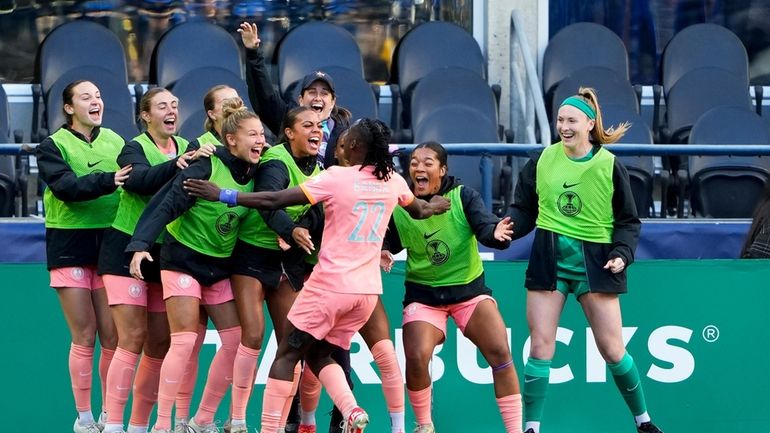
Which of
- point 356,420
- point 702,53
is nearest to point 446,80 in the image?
point 702,53

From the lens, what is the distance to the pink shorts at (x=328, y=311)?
7.61 metres

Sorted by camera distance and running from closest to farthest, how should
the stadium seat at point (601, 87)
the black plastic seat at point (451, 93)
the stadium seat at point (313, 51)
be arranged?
the black plastic seat at point (451, 93) < the stadium seat at point (601, 87) < the stadium seat at point (313, 51)

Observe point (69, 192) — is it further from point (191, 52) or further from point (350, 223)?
point (191, 52)

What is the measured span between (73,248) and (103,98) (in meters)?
3.30

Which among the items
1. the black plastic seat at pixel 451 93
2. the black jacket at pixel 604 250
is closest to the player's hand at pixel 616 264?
the black jacket at pixel 604 250

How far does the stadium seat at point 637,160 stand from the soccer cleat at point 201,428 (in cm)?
372

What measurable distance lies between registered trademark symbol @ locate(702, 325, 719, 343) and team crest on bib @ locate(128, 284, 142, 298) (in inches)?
140

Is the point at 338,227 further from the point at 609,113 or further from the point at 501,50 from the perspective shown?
the point at 501,50

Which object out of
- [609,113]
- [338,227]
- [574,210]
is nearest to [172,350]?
[338,227]

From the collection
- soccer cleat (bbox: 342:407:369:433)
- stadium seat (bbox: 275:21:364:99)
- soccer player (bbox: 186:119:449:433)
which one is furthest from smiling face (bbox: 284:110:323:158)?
stadium seat (bbox: 275:21:364:99)

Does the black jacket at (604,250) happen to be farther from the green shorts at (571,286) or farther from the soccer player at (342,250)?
the soccer player at (342,250)

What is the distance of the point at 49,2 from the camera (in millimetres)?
13148

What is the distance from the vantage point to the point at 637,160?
11336 millimetres

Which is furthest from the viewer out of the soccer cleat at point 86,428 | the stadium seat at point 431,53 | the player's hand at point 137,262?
the stadium seat at point 431,53
